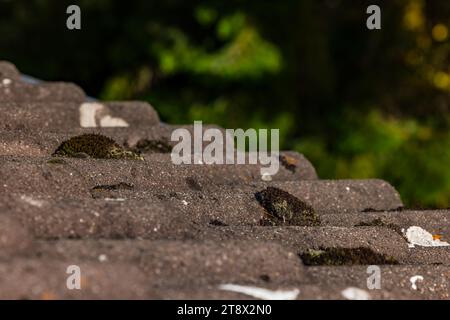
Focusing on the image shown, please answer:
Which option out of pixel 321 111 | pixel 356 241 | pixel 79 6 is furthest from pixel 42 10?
pixel 356 241

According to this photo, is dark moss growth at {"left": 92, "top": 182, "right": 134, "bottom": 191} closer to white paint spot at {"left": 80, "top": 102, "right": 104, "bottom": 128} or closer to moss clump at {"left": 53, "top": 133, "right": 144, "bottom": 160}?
moss clump at {"left": 53, "top": 133, "right": 144, "bottom": 160}

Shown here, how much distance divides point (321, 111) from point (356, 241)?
992 centimetres

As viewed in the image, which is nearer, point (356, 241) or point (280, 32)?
point (356, 241)

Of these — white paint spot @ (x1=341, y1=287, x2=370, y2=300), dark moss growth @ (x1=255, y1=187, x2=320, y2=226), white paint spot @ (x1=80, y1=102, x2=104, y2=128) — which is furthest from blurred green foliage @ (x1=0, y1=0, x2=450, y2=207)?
white paint spot @ (x1=341, y1=287, x2=370, y2=300)

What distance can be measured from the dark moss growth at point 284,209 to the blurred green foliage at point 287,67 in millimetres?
7223

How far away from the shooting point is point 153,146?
381 centimetres

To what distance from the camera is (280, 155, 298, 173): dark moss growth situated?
3.88 meters

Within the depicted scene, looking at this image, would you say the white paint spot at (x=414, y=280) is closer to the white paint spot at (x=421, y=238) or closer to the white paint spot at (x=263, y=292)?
the white paint spot at (x=263, y=292)

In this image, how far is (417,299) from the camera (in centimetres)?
261

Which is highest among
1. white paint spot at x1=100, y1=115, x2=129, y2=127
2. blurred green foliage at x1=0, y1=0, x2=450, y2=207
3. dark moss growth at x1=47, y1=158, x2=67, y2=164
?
dark moss growth at x1=47, y1=158, x2=67, y2=164

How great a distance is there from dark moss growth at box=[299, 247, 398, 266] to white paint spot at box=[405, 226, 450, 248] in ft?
1.27

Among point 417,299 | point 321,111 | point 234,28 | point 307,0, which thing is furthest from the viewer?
point 321,111

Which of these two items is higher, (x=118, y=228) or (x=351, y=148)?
(x=118, y=228)
